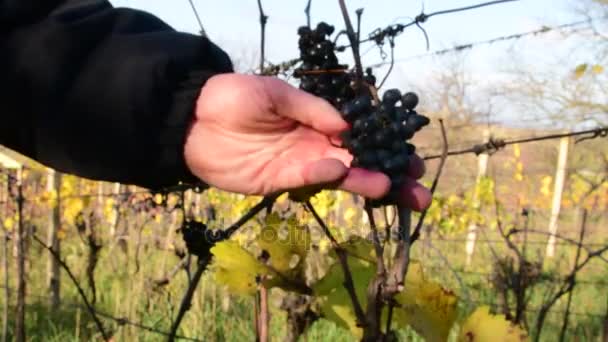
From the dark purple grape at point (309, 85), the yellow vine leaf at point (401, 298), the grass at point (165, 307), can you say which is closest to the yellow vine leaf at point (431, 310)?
the yellow vine leaf at point (401, 298)

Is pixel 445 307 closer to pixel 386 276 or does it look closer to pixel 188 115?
pixel 386 276

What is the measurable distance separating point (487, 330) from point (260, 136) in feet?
1.34

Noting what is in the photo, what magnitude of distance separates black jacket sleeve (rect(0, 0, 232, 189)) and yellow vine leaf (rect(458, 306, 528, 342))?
0.46m

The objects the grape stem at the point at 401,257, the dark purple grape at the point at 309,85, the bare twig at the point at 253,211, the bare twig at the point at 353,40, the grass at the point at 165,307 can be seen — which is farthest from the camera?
the grass at the point at 165,307

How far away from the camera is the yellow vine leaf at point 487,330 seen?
1.00 meters

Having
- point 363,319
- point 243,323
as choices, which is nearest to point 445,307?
point 363,319

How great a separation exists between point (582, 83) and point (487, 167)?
2.57 meters

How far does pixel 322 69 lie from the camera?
3.59 ft

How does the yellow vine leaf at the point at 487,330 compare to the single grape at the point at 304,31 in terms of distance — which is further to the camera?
the single grape at the point at 304,31

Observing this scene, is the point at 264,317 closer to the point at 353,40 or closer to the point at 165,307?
the point at 353,40

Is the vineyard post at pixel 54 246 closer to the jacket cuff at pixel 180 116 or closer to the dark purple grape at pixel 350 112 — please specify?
the jacket cuff at pixel 180 116

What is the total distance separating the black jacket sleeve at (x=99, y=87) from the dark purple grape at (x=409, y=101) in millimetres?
297

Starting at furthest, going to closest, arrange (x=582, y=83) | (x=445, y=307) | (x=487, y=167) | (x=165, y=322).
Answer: (x=582, y=83) < (x=487, y=167) < (x=165, y=322) < (x=445, y=307)

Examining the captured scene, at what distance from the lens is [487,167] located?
9.55 metres
